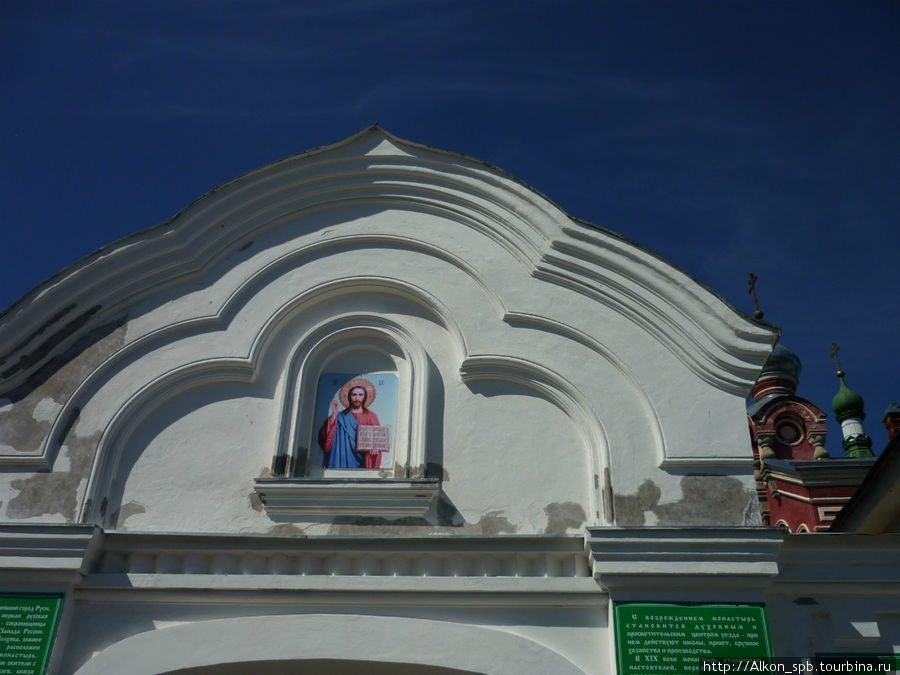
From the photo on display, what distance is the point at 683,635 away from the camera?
647 centimetres

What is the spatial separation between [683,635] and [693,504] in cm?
100

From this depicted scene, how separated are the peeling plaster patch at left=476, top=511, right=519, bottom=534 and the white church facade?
0.02m

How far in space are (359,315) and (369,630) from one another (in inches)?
104

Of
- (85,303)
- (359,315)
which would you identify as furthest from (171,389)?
(359,315)

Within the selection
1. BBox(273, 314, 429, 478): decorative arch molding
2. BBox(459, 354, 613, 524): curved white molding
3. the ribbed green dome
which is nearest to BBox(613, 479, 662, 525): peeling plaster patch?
BBox(459, 354, 613, 524): curved white molding

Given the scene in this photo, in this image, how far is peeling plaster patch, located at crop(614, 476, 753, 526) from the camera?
704cm

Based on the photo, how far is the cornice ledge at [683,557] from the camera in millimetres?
6668

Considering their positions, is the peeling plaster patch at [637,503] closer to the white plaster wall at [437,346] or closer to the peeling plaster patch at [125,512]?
the white plaster wall at [437,346]

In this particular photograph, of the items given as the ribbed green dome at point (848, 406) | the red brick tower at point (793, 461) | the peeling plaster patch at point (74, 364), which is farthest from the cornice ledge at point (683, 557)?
the ribbed green dome at point (848, 406)

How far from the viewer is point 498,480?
7.36 metres

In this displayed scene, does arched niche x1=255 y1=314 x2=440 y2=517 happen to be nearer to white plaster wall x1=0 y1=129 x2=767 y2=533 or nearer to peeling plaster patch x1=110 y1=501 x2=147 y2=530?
white plaster wall x1=0 y1=129 x2=767 y2=533

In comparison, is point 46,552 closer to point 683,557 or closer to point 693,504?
point 683,557

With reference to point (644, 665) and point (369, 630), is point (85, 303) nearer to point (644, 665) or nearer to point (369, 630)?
point (369, 630)

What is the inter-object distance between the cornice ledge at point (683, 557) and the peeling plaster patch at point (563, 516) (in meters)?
0.33
